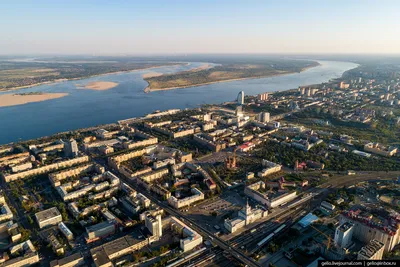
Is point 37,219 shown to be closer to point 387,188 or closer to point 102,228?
point 102,228

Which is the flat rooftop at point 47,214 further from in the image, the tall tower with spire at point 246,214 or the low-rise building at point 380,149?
the low-rise building at point 380,149

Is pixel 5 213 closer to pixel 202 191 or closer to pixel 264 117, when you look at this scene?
pixel 202 191

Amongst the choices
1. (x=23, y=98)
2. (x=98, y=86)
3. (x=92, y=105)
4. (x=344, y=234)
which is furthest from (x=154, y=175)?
(x=98, y=86)

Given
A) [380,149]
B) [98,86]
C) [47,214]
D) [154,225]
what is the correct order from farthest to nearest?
[98,86] < [380,149] < [47,214] < [154,225]

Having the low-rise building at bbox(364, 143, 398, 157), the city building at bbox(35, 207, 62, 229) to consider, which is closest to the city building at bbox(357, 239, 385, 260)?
the low-rise building at bbox(364, 143, 398, 157)

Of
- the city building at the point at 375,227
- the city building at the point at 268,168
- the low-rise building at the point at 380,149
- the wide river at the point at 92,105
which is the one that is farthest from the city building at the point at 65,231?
the low-rise building at the point at 380,149

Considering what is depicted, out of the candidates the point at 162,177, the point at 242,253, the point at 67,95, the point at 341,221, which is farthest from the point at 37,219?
the point at 67,95

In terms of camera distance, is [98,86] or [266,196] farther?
[98,86]
